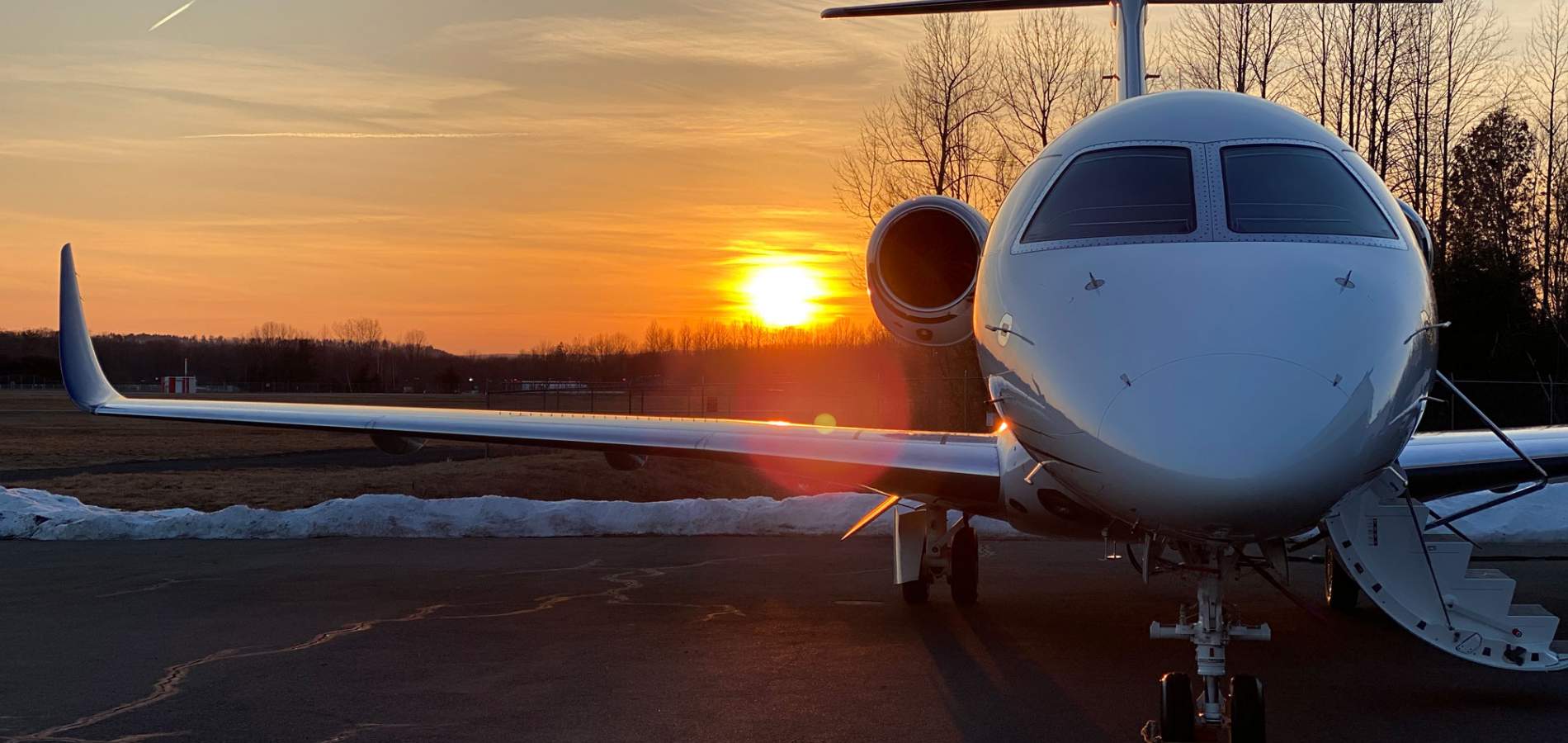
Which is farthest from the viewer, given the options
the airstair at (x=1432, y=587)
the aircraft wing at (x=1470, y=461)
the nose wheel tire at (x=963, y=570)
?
the nose wheel tire at (x=963, y=570)

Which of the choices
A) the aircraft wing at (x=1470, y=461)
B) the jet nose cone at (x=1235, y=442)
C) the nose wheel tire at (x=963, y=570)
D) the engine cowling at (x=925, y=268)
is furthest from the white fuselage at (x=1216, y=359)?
the nose wheel tire at (x=963, y=570)

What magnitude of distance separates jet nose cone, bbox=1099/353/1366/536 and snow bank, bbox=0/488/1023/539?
1072cm

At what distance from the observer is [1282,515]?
15.2 ft

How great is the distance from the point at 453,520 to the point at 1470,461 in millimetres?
11378

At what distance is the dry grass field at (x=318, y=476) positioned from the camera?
22484 millimetres

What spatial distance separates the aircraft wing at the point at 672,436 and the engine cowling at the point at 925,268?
792 mm

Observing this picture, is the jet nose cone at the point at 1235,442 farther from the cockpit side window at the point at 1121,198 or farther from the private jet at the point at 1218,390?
the cockpit side window at the point at 1121,198

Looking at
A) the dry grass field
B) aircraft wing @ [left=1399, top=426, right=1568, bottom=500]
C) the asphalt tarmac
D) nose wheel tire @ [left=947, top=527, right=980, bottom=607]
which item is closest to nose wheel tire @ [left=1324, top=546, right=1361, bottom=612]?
the asphalt tarmac

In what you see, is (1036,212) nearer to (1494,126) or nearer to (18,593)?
(18,593)

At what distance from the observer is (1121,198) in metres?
6.04

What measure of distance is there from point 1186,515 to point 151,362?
17616cm

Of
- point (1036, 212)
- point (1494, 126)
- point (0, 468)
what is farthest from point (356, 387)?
point (1036, 212)

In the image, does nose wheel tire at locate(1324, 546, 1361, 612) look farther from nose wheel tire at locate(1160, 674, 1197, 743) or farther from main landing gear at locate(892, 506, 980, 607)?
nose wheel tire at locate(1160, 674, 1197, 743)

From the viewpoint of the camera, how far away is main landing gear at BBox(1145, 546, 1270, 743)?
527 centimetres
